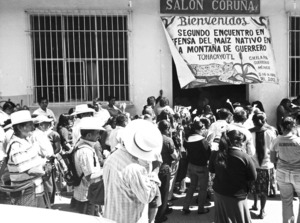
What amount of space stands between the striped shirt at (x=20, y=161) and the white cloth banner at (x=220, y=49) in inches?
243

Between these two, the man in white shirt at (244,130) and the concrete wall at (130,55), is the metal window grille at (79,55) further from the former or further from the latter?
the man in white shirt at (244,130)

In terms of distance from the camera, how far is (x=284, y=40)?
10555mm

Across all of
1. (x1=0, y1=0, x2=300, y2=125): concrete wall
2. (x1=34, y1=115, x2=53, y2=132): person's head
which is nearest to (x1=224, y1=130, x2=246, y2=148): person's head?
(x1=34, y1=115, x2=53, y2=132): person's head

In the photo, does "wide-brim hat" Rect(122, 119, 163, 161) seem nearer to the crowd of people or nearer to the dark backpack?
the crowd of people

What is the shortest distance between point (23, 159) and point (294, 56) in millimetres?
8678

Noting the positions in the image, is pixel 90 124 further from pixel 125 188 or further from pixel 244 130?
pixel 244 130

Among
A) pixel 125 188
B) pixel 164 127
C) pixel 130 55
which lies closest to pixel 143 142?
pixel 125 188

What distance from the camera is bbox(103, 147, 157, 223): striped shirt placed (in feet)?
9.82

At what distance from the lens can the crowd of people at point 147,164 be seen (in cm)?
310

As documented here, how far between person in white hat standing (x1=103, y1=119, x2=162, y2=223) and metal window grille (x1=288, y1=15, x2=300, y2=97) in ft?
28.2

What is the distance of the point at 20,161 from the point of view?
418 centimetres

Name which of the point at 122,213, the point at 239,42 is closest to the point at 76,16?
the point at 239,42

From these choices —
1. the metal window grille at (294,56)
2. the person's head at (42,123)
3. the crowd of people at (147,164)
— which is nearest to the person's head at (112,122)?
the crowd of people at (147,164)

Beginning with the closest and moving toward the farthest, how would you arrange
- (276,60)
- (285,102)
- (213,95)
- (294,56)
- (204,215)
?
(204,215)
(285,102)
(276,60)
(294,56)
(213,95)
